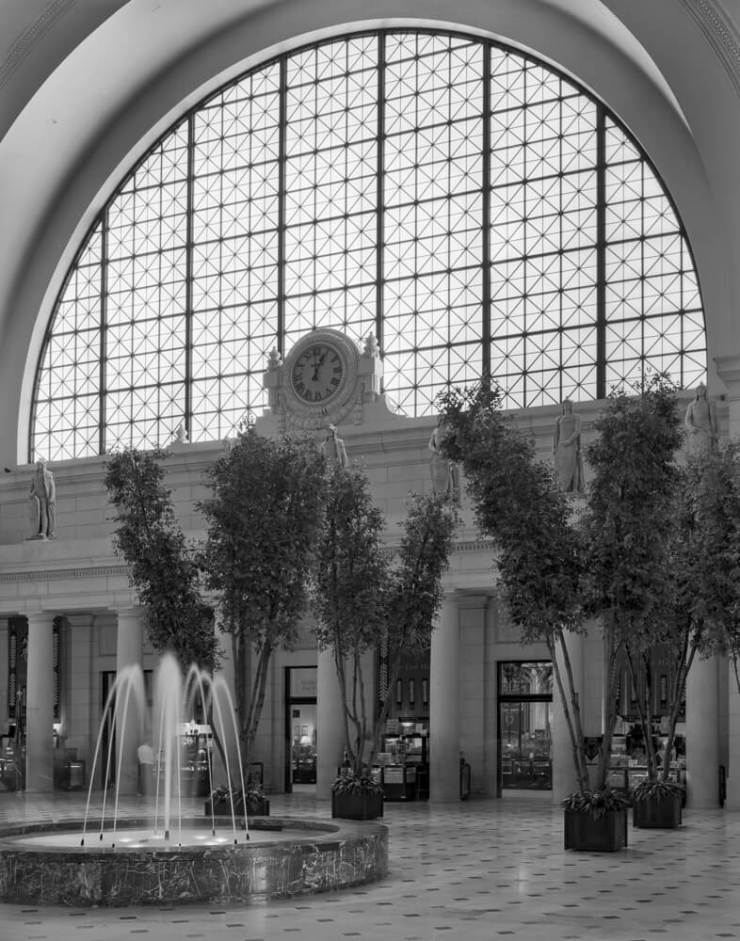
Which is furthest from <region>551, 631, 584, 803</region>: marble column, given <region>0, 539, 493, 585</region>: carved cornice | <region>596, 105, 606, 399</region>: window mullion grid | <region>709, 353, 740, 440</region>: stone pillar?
<region>0, 539, 493, 585</region>: carved cornice

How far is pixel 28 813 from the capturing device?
1217 inches

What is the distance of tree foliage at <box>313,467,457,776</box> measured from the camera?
2798 cm

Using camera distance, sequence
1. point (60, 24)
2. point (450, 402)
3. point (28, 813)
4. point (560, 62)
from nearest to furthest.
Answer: point (450, 402) < point (28, 813) < point (560, 62) < point (60, 24)

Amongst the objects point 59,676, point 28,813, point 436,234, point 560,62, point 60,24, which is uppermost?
point 60,24

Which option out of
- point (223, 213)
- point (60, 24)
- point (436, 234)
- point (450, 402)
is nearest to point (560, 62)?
point (436, 234)

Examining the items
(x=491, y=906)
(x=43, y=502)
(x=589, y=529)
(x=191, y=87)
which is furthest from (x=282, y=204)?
(x=491, y=906)

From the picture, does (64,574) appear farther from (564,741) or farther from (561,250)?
(561,250)

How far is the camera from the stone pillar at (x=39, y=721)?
3922 centimetres

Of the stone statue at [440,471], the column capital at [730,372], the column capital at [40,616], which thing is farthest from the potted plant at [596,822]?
the column capital at [40,616]

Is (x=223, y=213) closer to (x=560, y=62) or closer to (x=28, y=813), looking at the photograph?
(x=560, y=62)

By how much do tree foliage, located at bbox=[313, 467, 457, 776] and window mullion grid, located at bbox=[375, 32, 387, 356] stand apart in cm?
1267

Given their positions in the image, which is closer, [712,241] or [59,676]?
[712,241]

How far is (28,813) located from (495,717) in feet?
40.9

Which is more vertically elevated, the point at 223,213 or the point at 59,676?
the point at 223,213
